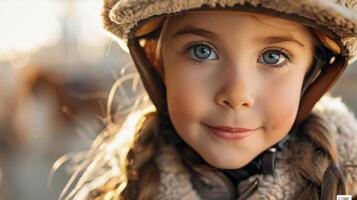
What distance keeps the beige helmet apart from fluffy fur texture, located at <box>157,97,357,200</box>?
0.06 metres

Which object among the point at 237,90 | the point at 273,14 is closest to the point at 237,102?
the point at 237,90

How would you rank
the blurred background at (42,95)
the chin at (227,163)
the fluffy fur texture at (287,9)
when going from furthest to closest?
the blurred background at (42,95)
the chin at (227,163)
the fluffy fur texture at (287,9)

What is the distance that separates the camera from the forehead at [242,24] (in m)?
0.81

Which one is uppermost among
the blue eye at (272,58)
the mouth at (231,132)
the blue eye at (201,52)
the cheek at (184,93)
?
the blue eye at (201,52)

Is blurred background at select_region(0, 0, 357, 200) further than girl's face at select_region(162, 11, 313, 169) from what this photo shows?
Yes

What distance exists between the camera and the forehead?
0.81 meters

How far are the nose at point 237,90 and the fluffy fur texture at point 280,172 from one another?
0.44ft

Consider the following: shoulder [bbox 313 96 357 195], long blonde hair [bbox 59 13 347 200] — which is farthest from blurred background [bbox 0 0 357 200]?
shoulder [bbox 313 96 357 195]

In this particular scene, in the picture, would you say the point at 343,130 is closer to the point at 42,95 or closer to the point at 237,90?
the point at 237,90

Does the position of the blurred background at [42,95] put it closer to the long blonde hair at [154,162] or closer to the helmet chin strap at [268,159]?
the long blonde hair at [154,162]

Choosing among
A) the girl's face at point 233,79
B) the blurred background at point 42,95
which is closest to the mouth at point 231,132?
the girl's face at point 233,79

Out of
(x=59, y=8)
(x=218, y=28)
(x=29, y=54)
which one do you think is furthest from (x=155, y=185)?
(x=59, y=8)

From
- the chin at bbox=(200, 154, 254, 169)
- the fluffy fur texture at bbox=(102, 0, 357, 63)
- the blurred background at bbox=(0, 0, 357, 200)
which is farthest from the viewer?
the blurred background at bbox=(0, 0, 357, 200)

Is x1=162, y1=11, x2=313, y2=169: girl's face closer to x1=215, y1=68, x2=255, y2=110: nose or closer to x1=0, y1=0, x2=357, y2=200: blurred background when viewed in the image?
x1=215, y1=68, x2=255, y2=110: nose
